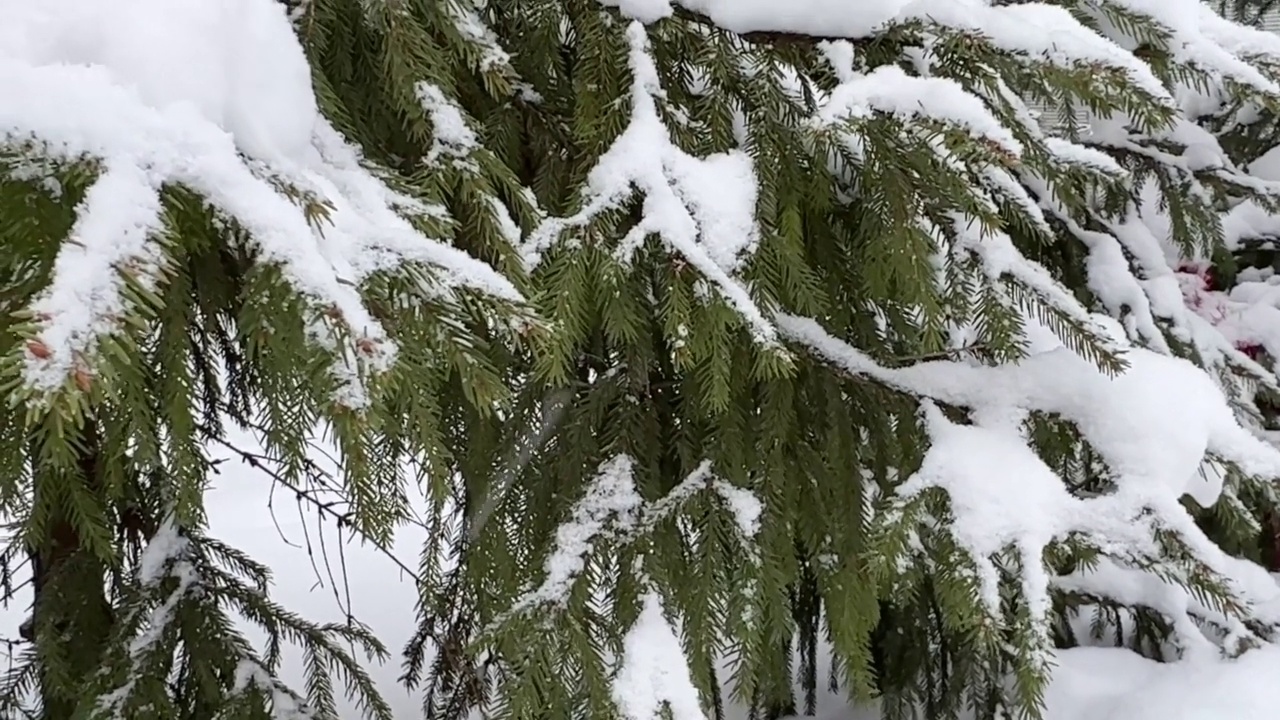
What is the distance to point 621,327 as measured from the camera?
96cm

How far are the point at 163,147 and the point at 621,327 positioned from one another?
19.7 inches

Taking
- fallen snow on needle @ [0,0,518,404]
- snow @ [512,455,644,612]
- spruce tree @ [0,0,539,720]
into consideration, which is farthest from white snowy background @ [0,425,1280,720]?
fallen snow on needle @ [0,0,518,404]

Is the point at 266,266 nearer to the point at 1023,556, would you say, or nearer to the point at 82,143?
the point at 82,143

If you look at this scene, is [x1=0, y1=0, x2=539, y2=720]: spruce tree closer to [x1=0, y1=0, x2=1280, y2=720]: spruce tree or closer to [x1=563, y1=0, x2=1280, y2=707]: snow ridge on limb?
[x1=0, y1=0, x2=1280, y2=720]: spruce tree

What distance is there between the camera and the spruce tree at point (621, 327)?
613mm

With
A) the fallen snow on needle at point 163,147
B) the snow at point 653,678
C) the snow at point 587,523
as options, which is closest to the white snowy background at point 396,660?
the snow at point 653,678

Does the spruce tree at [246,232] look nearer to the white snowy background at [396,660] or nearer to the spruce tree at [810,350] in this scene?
the spruce tree at [810,350]

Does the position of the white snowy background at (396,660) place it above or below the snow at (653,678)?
above

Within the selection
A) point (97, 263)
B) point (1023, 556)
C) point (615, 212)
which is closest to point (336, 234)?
point (97, 263)

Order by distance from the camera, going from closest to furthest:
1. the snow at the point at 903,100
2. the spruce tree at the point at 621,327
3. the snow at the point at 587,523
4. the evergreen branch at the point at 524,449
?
the spruce tree at the point at 621,327
the snow at the point at 903,100
the snow at the point at 587,523
the evergreen branch at the point at 524,449

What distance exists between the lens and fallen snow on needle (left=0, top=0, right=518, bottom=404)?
494 mm

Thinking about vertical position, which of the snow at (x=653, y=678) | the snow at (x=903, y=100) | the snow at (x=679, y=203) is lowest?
the snow at (x=653, y=678)

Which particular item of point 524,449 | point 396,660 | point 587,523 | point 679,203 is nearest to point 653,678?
point 587,523

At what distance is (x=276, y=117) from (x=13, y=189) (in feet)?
0.62
